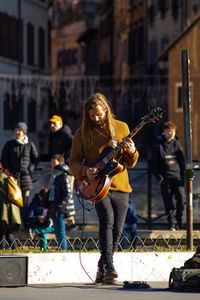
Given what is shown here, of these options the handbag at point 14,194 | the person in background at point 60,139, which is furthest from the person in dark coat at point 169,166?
the handbag at point 14,194

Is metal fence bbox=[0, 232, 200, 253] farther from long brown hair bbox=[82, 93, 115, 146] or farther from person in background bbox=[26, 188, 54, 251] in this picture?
long brown hair bbox=[82, 93, 115, 146]

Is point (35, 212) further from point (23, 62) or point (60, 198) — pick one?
point (23, 62)

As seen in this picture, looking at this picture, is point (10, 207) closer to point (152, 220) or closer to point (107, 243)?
point (152, 220)

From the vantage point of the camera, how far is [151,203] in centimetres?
1513

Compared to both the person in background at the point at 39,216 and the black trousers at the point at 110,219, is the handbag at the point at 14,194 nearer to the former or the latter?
the person in background at the point at 39,216

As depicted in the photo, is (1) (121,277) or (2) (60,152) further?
(2) (60,152)

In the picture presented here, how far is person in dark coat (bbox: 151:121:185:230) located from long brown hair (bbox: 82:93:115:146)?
5.14 m

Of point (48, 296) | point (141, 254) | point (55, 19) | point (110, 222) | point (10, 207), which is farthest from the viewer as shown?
point (55, 19)

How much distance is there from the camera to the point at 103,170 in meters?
9.31

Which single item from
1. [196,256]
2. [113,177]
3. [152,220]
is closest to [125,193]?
[113,177]

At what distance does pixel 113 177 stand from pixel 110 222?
0.42m

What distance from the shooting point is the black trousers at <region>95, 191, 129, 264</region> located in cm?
934

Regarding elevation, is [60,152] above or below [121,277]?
above

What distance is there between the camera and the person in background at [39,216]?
43.3 ft
